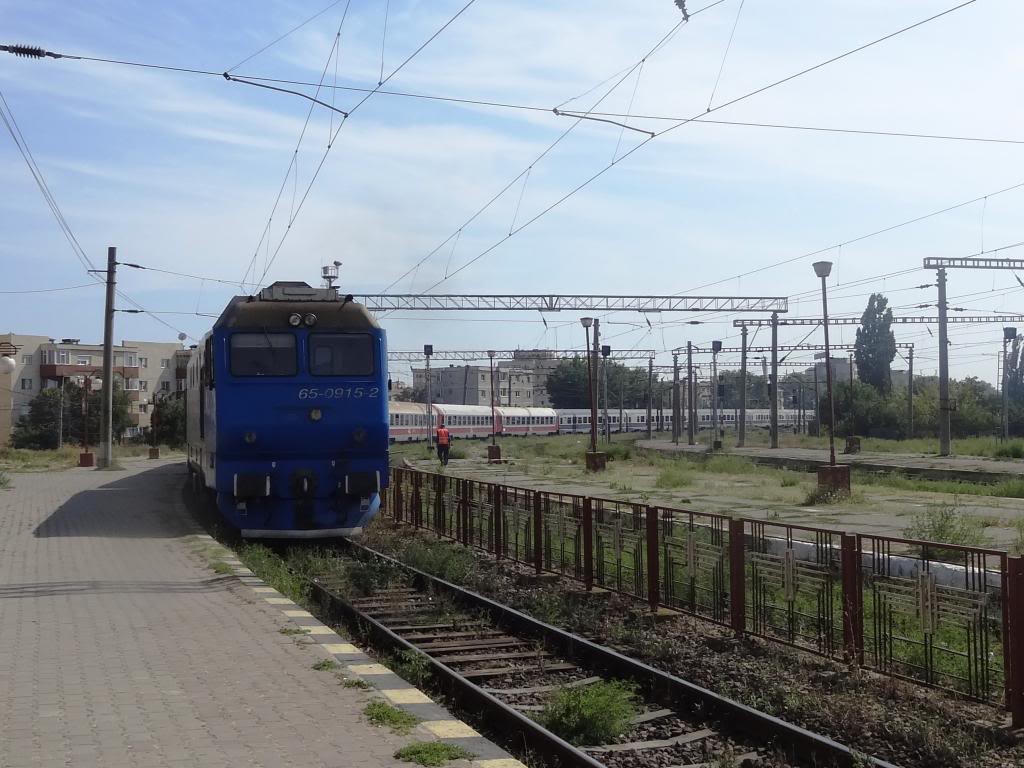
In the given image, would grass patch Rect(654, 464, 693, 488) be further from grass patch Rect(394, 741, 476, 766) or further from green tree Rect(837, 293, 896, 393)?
green tree Rect(837, 293, 896, 393)

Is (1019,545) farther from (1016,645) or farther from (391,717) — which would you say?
(391,717)

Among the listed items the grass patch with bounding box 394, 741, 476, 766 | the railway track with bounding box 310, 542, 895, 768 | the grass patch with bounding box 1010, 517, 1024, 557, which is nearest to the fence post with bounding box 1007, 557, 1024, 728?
the railway track with bounding box 310, 542, 895, 768

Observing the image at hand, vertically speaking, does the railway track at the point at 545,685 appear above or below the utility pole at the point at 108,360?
below

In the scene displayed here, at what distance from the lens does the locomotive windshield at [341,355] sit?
1647cm

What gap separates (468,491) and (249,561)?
3588 millimetres

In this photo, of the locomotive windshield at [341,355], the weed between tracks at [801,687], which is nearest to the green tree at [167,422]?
the locomotive windshield at [341,355]

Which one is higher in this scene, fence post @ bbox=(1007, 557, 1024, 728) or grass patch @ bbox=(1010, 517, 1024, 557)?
fence post @ bbox=(1007, 557, 1024, 728)

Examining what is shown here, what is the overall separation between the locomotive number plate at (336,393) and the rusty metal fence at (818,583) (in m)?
3.44

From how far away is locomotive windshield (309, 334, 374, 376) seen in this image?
1647cm

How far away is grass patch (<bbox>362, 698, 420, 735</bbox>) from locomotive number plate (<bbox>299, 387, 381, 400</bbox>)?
10.1 metres

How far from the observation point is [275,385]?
16234mm

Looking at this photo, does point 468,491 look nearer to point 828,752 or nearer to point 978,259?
point 828,752

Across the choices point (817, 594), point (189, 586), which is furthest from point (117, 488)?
point (817, 594)

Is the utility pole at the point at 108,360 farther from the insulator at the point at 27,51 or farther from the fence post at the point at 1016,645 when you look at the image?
the fence post at the point at 1016,645
